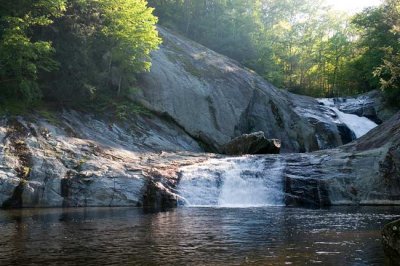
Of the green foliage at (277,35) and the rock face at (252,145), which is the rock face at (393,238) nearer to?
the rock face at (252,145)

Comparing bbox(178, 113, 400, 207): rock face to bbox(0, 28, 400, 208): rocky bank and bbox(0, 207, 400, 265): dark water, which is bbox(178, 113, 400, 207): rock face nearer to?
bbox(0, 28, 400, 208): rocky bank

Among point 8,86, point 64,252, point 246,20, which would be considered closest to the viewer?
point 64,252

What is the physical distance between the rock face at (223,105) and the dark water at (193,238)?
1686 cm

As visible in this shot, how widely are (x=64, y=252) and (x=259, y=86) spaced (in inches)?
1303

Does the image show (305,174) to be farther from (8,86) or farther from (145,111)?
(8,86)

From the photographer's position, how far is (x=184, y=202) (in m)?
23.1

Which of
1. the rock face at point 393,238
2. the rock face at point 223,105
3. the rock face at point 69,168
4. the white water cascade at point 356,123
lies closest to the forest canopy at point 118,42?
the rock face at point 223,105

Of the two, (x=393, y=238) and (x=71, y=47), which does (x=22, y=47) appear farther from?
(x=393, y=238)

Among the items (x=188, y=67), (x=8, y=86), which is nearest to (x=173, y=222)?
(x=8, y=86)

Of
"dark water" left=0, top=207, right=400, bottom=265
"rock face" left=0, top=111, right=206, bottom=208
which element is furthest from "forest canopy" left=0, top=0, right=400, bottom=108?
"dark water" left=0, top=207, right=400, bottom=265

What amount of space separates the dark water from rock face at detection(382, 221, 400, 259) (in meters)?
0.28

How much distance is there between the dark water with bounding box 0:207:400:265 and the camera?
32.0 ft

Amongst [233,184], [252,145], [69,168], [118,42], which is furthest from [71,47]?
[233,184]

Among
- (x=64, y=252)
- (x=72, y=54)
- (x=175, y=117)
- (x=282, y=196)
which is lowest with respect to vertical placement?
(x=64, y=252)
